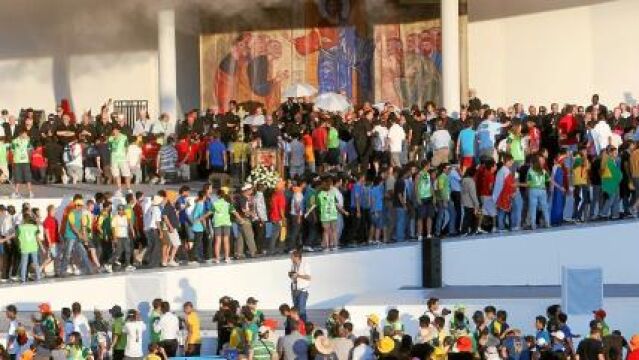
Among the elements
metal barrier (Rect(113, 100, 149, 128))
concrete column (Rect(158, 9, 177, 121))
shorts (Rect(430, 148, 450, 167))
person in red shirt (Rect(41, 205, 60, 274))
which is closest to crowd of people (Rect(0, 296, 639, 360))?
person in red shirt (Rect(41, 205, 60, 274))

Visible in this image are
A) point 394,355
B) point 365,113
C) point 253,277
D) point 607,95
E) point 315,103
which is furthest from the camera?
point 607,95

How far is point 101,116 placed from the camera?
39000 mm

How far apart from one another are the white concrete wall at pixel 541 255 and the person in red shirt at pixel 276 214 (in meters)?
2.82

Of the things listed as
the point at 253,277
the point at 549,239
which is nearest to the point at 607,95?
the point at 549,239

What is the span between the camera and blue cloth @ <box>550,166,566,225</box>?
34688mm

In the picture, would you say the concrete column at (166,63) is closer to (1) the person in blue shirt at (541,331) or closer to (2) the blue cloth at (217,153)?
(2) the blue cloth at (217,153)

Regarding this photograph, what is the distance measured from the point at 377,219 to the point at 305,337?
Result: 7881 mm

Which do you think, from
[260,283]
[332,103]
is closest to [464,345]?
[260,283]

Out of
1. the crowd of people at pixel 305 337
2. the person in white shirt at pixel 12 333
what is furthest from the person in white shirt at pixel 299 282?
the person in white shirt at pixel 12 333

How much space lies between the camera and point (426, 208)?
34.6 meters

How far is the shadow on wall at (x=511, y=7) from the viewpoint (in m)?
44.8

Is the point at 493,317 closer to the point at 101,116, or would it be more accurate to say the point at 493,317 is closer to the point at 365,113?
the point at 365,113

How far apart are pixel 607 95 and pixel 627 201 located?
991 cm

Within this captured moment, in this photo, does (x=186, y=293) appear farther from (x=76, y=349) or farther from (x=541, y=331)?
(x=541, y=331)
